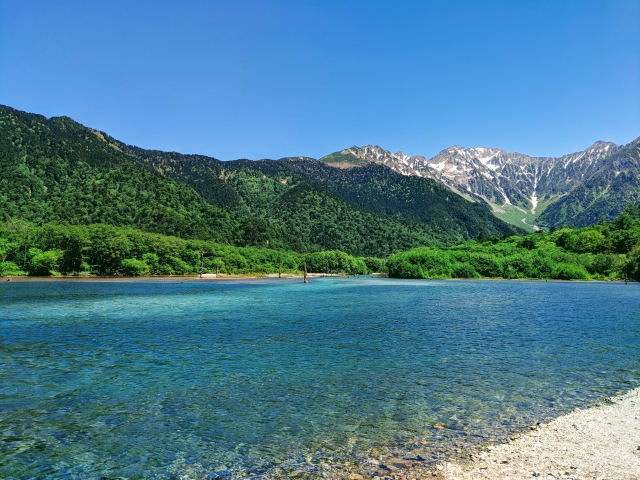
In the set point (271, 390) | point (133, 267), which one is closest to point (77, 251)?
point (133, 267)

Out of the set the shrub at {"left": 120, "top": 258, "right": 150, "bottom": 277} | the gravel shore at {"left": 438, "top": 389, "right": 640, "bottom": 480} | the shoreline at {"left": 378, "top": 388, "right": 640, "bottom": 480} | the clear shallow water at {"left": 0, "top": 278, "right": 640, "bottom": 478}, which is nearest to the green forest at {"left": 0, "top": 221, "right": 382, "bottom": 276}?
the shrub at {"left": 120, "top": 258, "right": 150, "bottom": 277}

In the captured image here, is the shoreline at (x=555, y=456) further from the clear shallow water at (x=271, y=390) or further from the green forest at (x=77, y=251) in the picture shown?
the green forest at (x=77, y=251)

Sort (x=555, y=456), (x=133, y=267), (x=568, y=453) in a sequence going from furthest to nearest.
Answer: (x=133, y=267) → (x=568, y=453) → (x=555, y=456)

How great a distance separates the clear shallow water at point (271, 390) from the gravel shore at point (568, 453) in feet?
4.03

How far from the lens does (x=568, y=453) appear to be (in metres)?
13.4

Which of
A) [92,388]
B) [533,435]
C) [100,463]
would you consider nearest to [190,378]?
[92,388]

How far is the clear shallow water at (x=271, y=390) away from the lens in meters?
14.3

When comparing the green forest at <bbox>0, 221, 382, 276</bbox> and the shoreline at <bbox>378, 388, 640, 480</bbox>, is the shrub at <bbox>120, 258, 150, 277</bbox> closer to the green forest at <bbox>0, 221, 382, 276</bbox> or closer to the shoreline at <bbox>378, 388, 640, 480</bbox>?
the green forest at <bbox>0, 221, 382, 276</bbox>

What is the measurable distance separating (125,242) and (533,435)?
188m

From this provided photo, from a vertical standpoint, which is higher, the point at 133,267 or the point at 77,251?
the point at 77,251

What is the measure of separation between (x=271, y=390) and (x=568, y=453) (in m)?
13.5

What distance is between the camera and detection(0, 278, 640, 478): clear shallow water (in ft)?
46.8

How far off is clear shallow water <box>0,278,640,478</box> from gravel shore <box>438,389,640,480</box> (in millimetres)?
1229

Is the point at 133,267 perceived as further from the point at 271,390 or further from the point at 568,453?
the point at 568,453
